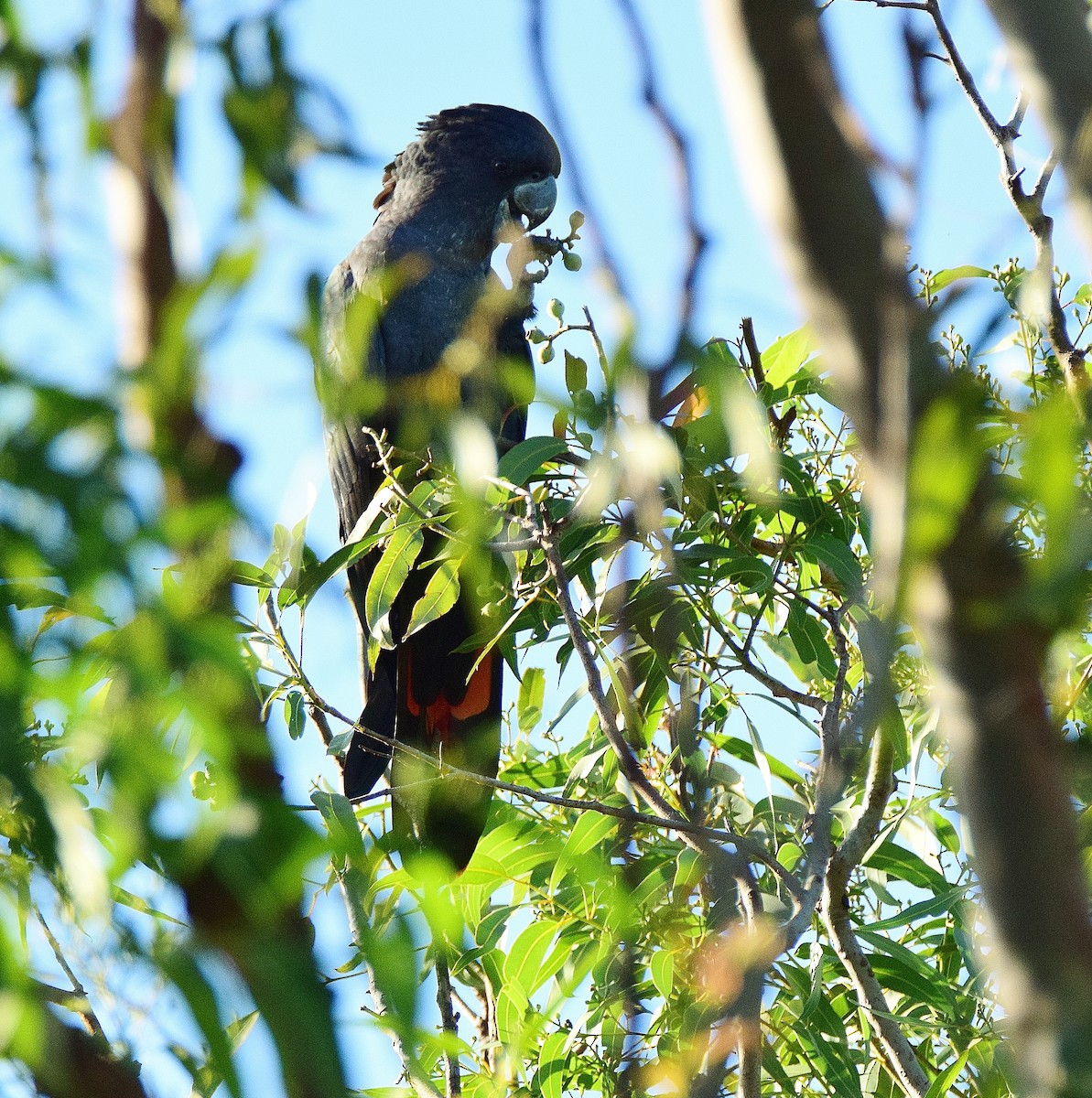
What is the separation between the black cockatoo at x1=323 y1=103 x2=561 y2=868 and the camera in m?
2.06

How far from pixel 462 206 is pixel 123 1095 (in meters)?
2.57

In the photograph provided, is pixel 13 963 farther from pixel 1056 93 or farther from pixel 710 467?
pixel 710 467

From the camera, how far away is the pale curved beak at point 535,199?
3082 millimetres

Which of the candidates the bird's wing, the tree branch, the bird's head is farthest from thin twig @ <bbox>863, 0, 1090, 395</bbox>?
the bird's head

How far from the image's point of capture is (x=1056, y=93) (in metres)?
0.54

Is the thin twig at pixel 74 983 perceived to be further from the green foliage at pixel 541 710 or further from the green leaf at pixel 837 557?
the green leaf at pixel 837 557

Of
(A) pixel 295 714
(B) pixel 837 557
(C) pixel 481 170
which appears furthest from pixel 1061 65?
(C) pixel 481 170

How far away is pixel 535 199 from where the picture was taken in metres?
3.10

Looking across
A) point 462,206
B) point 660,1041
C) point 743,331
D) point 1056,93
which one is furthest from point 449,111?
point 1056,93

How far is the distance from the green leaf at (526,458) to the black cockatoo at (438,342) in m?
0.54

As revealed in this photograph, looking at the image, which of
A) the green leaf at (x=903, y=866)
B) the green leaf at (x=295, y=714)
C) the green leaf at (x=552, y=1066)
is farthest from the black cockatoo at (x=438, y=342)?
the green leaf at (x=903, y=866)

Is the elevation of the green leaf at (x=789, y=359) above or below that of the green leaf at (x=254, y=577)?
above

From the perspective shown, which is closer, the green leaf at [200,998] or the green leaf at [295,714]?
the green leaf at [200,998]

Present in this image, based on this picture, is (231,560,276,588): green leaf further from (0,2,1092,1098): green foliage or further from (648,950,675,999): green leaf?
(648,950,675,999): green leaf
